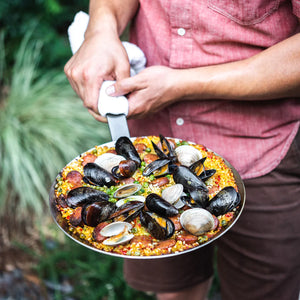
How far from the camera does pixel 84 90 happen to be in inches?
61.7

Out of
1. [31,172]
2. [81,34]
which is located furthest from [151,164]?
[31,172]

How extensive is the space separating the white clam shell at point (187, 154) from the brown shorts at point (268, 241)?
0.39 metres

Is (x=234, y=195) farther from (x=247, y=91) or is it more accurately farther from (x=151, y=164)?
(x=247, y=91)

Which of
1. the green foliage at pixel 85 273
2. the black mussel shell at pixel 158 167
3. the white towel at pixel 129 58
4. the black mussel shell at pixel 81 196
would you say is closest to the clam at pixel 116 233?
the black mussel shell at pixel 81 196

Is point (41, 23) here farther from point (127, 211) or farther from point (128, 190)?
point (127, 211)

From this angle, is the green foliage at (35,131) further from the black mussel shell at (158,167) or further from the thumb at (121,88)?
→ the black mussel shell at (158,167)

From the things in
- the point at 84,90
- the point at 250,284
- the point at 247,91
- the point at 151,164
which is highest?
the point at 84,90

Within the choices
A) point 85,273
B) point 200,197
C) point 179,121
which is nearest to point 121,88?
point 179,121

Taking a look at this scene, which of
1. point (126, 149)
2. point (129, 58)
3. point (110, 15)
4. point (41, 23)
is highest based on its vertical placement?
point (41, 23)

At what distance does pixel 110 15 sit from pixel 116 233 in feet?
3.63

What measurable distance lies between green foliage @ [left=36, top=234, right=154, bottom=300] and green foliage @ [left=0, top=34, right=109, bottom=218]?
510 mm

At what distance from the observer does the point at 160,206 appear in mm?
1204

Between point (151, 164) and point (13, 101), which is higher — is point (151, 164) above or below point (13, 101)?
below

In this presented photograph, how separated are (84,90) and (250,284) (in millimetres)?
1328
